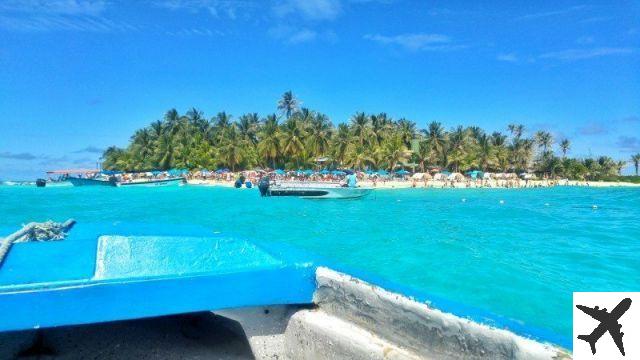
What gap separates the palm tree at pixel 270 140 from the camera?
6275 centimetres

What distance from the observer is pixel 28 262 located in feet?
7.14

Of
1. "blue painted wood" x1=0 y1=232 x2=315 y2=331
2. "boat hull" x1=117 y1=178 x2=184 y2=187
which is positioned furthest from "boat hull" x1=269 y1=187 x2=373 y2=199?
"boat hull" x1=117 y1=178 x2=184 y2=187

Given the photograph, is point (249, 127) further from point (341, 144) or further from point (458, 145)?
point (458, 145)

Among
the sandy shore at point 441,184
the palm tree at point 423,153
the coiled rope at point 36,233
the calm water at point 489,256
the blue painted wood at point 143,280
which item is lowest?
the sandy shore at point 441,184

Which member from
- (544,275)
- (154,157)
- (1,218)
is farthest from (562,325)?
(154,157)

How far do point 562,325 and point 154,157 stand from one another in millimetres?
68144

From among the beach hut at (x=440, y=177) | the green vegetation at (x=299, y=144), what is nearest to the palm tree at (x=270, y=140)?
the green vegetation at (x=299, y=144)

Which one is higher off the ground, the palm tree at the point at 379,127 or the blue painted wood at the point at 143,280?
the palm tree at the point at 379,127

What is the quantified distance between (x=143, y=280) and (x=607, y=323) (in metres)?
2.20

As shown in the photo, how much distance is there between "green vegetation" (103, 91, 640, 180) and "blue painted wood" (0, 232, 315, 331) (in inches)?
2273

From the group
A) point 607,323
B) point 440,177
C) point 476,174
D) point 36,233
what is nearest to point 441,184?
point 440,177

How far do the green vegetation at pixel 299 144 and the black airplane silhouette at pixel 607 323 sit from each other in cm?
5804

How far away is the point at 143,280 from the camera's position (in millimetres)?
2094

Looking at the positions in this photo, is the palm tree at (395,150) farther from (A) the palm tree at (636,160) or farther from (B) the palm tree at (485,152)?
(A) the palm tree at (636,160)
